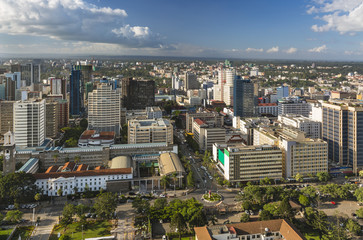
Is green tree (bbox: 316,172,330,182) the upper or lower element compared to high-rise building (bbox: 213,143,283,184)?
lower

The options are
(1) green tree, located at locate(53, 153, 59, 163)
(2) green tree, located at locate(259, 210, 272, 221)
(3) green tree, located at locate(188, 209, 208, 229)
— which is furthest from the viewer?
(1) green tree, located at locate(53, 153, 59, 163)

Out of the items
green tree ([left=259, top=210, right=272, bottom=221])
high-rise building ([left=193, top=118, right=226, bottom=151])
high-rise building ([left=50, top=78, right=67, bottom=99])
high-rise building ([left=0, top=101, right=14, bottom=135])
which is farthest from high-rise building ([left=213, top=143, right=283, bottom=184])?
high-rise building ([left=50, top=78, right=67, bottom=99])

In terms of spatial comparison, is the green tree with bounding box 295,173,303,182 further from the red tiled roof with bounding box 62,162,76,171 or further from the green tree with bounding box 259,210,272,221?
the red tiled roof with bounding box 62,162,76,171

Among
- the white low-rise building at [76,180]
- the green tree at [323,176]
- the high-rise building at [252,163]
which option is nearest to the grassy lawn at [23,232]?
the white low-rise building at [76,180]

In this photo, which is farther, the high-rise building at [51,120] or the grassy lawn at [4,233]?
the high-rise building at [51,120]

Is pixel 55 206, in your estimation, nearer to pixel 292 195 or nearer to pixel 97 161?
pixel 97 161

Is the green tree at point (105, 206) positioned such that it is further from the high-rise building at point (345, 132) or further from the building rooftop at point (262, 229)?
the high-rise building at point (345, 132)
